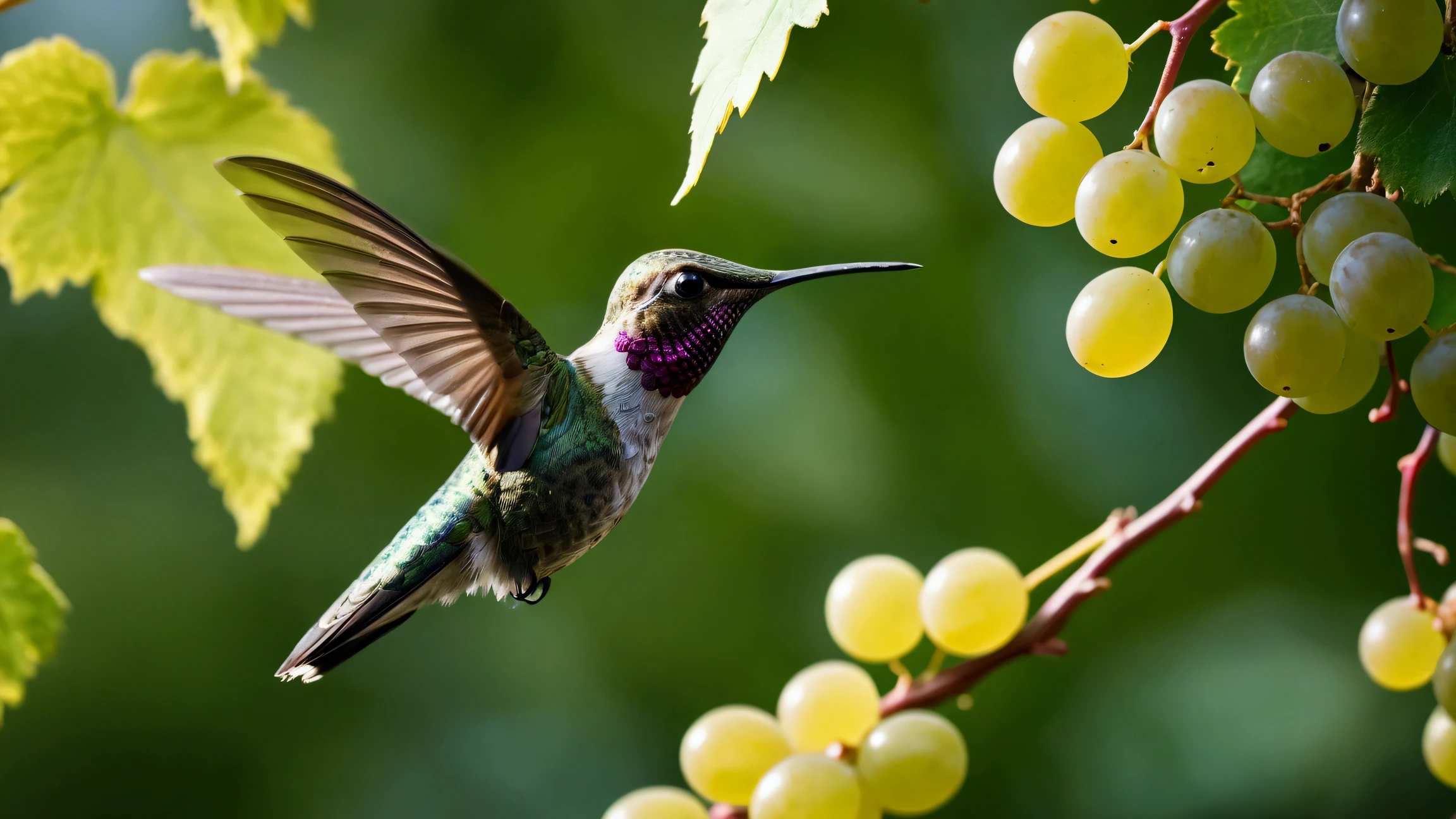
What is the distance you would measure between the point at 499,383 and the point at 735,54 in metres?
0.12

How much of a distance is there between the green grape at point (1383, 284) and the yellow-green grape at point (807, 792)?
298mm

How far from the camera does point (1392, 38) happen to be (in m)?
0.26

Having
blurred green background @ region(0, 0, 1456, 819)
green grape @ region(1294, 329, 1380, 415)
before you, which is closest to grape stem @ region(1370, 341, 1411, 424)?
green grape @ region(1294, 329, 1380, 415)

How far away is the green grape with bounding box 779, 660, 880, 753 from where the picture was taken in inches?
20.5

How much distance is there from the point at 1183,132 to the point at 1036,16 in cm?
94

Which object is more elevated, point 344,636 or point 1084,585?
point 344,636

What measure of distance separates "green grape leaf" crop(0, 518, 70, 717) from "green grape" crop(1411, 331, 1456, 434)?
0.56 m

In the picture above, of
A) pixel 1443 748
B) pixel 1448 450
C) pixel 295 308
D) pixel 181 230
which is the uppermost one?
pixel 181 230

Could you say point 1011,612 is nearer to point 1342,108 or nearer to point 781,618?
point 1342,108

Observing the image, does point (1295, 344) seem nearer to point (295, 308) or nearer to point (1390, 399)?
point (1390, 399)

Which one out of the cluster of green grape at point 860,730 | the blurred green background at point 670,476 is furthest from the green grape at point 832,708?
the blurred green background at point 670,476

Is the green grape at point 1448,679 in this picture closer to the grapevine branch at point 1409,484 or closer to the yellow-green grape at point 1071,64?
the grapevine branch at point 1409,484

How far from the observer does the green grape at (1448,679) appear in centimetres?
40

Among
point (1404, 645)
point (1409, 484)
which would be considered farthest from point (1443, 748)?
point (1409, 484)
